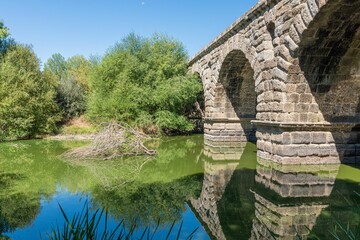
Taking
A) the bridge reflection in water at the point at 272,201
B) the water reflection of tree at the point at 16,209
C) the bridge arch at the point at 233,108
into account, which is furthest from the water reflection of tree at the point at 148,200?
the bridge arch at the point at 233,108

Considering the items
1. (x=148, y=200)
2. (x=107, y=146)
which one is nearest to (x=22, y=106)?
(x=107, y=146)

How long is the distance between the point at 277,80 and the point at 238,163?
2397 mm

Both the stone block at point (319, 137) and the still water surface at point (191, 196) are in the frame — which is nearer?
the still water surface at point (191, 196)

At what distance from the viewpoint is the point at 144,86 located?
16.8 meters

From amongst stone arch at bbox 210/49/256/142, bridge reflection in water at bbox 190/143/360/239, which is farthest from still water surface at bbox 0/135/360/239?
stone arch at bbox 210/49/256/142

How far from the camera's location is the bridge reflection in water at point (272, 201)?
4180mm

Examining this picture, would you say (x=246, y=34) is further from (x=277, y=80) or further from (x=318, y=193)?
(x=318, y=193)

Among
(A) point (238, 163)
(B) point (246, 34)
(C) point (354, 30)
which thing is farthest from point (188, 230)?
(B) point (246, 34)

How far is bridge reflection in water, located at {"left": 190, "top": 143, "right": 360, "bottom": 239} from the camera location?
4180 mm

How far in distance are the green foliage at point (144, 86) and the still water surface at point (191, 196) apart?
22.1 ft

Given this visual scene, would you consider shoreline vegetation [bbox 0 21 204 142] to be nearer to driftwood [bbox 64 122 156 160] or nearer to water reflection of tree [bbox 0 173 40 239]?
driftwood [bbox 64 122 156 160]

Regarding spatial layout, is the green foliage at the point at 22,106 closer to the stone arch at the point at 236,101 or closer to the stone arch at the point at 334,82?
the stone arch at the point at 236,101

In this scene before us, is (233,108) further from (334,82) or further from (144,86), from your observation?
(334,82)

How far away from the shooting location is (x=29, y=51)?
28.5 meters
